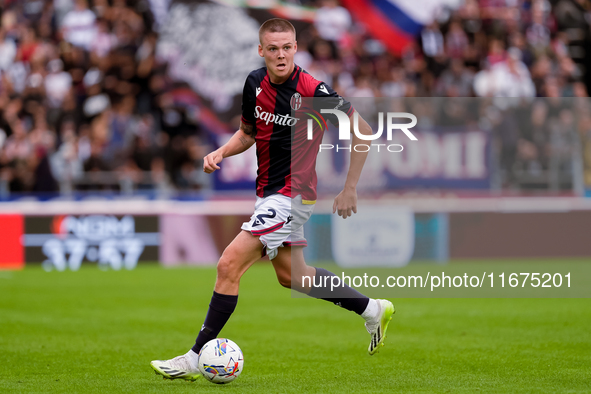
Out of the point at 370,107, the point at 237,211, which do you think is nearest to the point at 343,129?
the point at 370,107

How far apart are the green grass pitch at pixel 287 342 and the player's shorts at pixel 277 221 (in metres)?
0.91

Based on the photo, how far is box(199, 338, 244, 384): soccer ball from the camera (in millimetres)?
5250

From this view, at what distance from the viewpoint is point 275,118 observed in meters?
5.50

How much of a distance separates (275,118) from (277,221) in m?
0.68

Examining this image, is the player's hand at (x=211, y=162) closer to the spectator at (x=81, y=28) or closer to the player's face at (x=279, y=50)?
the player's face at (x=279, y=50)

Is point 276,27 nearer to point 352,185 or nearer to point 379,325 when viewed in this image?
point 352,185

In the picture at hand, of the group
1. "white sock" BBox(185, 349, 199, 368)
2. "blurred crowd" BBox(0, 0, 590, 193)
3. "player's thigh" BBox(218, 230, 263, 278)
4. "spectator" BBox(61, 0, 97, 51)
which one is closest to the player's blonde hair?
"player's thigh" BBox(218, 230, 263, 278)

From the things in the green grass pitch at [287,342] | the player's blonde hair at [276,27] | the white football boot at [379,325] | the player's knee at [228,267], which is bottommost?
the green grass pitch at [287,342]

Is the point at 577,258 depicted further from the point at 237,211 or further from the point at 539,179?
the point at 237,211

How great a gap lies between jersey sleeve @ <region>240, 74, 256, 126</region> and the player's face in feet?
0.74

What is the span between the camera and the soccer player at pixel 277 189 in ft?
17.5

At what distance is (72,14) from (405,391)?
13708mm

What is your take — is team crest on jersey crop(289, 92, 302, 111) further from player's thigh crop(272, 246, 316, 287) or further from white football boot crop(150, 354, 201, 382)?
white football boot crop(150, 354, 201, 382)

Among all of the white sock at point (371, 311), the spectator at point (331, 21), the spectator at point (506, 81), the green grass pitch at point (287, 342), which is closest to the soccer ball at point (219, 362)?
the green grass pitch at point (287, 342)
